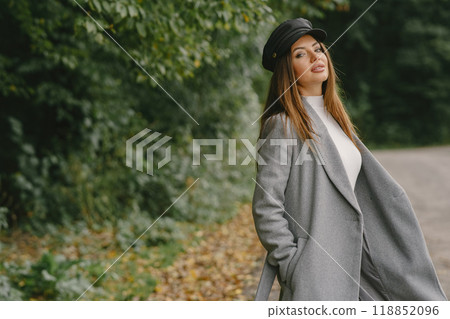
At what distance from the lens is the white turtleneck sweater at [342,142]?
1984 mm

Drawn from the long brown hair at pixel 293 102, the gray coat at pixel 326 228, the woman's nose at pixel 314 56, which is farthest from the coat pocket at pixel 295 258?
the woman's nose at pixel 314 56

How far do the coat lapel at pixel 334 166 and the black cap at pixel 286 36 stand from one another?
352mm

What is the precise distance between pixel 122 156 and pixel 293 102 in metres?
5.27

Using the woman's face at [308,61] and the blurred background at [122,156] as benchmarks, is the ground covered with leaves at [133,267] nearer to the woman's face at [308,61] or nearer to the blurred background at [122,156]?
the blurred background at [122,156]

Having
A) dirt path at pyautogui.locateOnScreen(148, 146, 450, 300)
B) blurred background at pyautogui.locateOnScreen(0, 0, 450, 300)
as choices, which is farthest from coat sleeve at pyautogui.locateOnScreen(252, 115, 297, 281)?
dirt path at pyautogui.locateOnScreen(148, 146, 450, 300)

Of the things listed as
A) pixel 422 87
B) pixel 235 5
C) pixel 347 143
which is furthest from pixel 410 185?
pixel 422 87

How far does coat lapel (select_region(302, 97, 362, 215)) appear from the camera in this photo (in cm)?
184

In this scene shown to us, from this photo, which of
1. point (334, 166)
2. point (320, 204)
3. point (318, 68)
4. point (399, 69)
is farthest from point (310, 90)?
point (399, 69)

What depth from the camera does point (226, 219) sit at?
7641 millimetres

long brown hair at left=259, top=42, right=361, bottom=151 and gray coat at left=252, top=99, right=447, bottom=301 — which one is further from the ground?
long brown hair at left=259, top=42, right=361, bottom=151

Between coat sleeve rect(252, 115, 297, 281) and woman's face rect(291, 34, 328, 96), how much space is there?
0.25 m

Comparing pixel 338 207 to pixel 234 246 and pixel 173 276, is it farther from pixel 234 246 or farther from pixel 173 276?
pixel 234 246

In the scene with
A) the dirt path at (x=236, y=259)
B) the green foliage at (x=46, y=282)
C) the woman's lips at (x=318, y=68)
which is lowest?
the dirt path at (x=236, y=259)

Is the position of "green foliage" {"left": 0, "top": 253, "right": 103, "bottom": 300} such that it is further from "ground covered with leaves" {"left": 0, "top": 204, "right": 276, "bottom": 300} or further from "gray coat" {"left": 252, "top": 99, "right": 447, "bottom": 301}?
"gray coat" {"left": 252, "top": 99, "right": 447, "bottom": 301}
